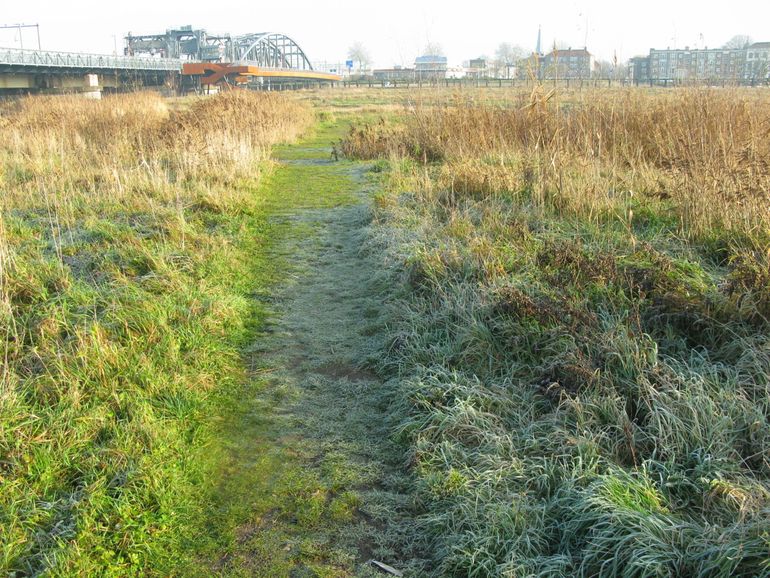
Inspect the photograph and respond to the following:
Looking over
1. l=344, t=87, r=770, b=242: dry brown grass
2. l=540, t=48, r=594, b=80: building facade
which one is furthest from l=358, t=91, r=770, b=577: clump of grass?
l=540, t=48, r=594, b=80: building facade

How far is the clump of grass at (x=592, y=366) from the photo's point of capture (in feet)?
8.41

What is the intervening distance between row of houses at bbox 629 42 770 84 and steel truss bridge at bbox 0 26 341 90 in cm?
1460

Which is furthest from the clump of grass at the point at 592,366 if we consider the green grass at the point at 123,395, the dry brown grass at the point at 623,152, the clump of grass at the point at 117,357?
the clump of grass at the point at 117,357

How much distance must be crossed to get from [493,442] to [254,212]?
21.0 feet

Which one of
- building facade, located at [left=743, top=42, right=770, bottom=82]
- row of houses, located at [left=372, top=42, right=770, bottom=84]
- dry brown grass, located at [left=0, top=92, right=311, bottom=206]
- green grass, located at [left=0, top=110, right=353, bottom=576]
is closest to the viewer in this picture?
green grass, located at [left=0, top=110, right=353, bottom=576]

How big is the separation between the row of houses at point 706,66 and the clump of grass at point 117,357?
6.20m

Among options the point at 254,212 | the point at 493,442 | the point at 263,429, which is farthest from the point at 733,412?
the point at 254,212

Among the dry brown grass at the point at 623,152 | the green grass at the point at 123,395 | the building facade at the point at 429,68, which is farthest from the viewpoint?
the building facade at the point at 429,68

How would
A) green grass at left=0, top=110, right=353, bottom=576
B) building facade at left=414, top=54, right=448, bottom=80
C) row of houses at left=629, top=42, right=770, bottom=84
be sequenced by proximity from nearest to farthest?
green grass at left=0, top=110, right=353, bottom=576 < row of houses at left=629, top=42, right=770, bottom=84 < building facade at left=414, top=54, right=448, bottom=80

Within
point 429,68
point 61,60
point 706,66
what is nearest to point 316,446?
point 706,66

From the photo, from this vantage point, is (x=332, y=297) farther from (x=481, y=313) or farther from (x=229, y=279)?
(x=481, y=313)

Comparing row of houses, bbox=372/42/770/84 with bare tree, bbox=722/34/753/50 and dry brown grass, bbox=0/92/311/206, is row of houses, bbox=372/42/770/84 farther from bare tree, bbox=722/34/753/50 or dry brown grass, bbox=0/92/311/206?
dry brown grass, bbox=0/92/311/206

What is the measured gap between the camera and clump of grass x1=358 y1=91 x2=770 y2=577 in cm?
256

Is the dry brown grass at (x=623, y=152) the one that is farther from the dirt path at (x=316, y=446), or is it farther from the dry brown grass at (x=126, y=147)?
the dry brown grass at (x=126, y=147)
